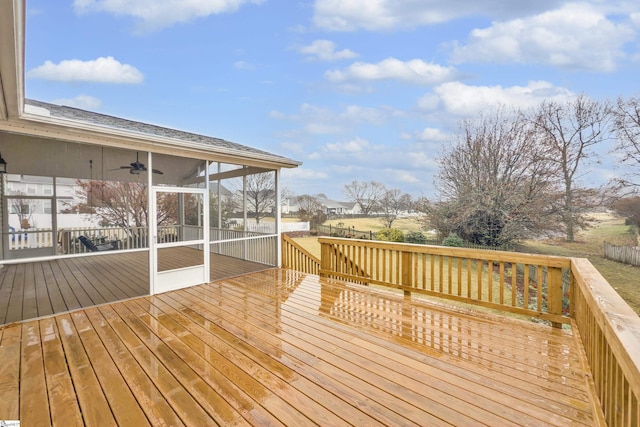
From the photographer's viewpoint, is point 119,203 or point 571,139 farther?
point 571,139

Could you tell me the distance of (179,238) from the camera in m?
4.75

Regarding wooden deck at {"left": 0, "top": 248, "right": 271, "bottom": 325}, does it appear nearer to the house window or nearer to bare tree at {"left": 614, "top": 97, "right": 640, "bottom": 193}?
the house window

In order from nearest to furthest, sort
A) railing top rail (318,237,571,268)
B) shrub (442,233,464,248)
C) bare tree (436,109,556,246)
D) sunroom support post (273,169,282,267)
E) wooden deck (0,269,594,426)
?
wooden deck (0,269,594,426) < railing top rail (318,237,571,268) < sunroom support post (273,169,282,267) < bare tree (436,109,556,246) < shrub (442,233,464,248)

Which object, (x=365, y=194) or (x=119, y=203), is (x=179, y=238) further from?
(x=365, y=194)

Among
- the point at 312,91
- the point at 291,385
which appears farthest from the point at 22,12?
the point at 312,91

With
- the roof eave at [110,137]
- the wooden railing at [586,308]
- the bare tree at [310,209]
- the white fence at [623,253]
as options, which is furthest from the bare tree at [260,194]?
the bare tree at [310,209]

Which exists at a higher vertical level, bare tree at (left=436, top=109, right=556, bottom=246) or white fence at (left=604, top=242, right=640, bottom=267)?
bare tree at (left=436, top=109, right=556, bottom=246)

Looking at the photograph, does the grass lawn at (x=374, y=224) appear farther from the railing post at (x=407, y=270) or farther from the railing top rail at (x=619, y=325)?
the railing top rail at (x=619, y=325)

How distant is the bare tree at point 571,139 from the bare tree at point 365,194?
979cm

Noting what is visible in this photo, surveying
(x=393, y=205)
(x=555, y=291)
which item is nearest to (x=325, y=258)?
(x=555, y=291)

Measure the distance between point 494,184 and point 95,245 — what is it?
11140mm

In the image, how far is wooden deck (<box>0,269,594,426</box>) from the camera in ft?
5.98

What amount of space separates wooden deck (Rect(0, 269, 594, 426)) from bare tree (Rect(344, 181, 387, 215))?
1565 cm

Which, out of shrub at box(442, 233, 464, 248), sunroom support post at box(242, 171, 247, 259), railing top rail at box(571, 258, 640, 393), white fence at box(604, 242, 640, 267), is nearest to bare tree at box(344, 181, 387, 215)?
shrub at box(442, 233, 464, 248)
